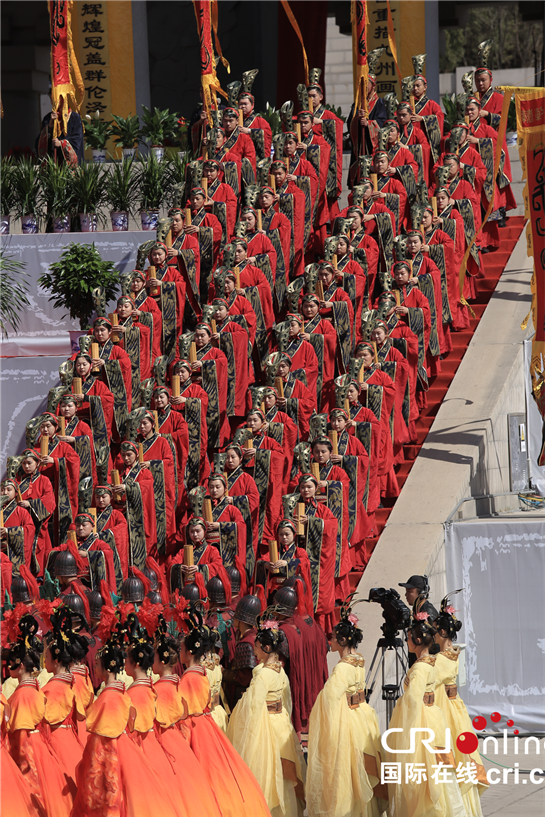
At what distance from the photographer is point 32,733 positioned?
7.14 meters

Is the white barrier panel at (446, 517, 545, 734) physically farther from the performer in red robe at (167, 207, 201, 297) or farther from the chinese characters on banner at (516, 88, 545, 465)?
the performer in red robe at (167, 207, 201, 297)

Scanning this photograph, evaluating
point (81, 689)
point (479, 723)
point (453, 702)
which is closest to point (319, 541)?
point (479, 723)

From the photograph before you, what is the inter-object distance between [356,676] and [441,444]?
4.76 m

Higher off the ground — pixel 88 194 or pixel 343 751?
pixel 88 194

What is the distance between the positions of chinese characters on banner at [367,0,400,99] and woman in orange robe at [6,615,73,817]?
39.7 ft

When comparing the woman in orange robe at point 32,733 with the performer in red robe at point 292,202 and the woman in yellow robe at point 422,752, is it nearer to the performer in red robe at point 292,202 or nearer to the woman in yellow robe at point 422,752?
the woman in yellow robe at point 422,752

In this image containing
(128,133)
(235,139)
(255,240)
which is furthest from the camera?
(128,133)

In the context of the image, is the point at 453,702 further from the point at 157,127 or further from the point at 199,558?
the point at 157,127

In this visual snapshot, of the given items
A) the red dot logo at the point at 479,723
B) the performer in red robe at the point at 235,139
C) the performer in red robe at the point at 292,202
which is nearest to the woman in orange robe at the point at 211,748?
the red dot logo at the point at 479,723

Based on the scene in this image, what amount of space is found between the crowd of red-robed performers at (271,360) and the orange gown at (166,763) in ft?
11.1

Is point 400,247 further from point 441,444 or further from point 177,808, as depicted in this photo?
point 177,808

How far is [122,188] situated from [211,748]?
30.2 ft

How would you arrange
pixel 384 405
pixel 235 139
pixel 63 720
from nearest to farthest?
pixel 63 720 < pixel 384 405 < pixel 235 139

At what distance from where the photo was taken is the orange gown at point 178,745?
696 cm
